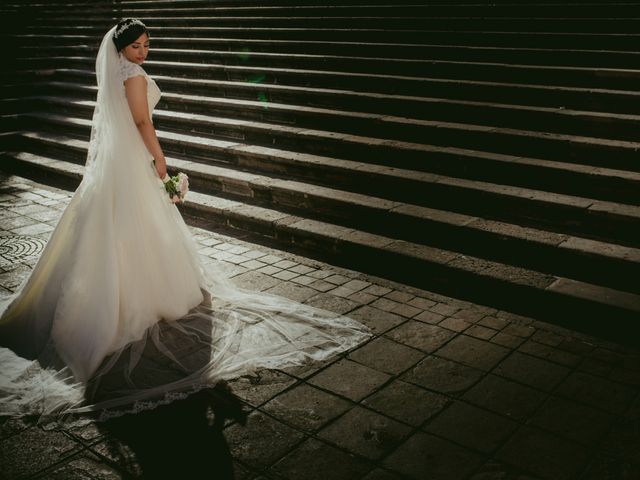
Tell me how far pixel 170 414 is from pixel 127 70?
7.86ft

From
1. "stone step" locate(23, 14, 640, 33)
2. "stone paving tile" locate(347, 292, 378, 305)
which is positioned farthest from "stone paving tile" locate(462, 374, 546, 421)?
"stone step" locate(23, 14, 640, 33)

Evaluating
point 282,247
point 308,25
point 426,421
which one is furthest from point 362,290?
point 308,25

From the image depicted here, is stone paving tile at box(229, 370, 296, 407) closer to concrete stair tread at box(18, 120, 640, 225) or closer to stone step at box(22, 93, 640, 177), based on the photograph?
concrete stair tread at box(18, 120, 640, 225)

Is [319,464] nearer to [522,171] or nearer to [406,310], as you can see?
[406,310]

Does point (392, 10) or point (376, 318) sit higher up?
point (392, 10)

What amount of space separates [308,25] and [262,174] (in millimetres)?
4271

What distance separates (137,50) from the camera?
4090 mm

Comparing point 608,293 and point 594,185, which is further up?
point 594,185

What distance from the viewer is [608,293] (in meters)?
4.55

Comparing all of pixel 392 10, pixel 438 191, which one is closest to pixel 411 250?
pixel 438 191

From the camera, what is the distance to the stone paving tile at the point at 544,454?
3004 mm

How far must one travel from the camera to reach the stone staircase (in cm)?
512

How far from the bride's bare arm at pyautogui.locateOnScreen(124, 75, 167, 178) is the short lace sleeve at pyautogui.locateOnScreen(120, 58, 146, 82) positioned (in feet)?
0.09

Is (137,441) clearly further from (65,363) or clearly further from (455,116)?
(455,116)
